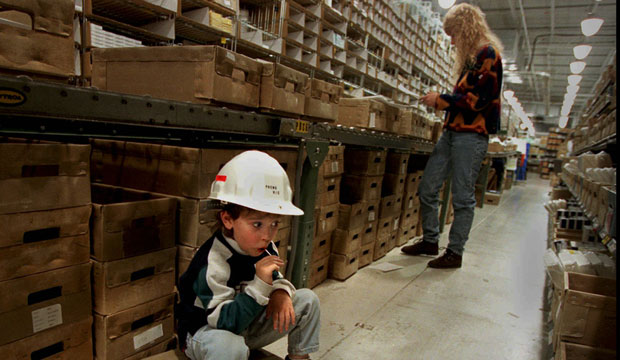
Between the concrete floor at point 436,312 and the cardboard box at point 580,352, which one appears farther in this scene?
the concrete floor at point 436,312

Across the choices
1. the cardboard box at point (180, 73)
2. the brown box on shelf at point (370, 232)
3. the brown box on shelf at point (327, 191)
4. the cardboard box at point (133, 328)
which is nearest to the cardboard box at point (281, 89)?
the cardboard box at point (180, 73)

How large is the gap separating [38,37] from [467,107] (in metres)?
2.65

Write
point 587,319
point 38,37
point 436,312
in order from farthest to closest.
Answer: point 436,312 < point 587,319 < point 38,37

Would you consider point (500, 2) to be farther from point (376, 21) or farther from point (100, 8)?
point (100, 8)

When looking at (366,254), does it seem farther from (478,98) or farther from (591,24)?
(591,24)

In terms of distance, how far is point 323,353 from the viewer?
1679 millimetres

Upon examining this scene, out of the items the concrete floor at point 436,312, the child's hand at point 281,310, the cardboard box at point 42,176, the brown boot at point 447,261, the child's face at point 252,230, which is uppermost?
the cardboard box at point 42,176

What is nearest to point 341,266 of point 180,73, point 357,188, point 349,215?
point 349,215

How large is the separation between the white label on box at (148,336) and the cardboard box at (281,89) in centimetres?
99

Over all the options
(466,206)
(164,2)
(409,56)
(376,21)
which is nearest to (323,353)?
(466,206)

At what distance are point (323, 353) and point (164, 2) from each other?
3.87 m

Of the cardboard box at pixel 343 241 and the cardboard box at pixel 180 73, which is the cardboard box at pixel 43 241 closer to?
the cardboard box at pixel 180 73

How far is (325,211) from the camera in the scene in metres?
2.43

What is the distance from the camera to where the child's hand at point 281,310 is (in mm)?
1096
